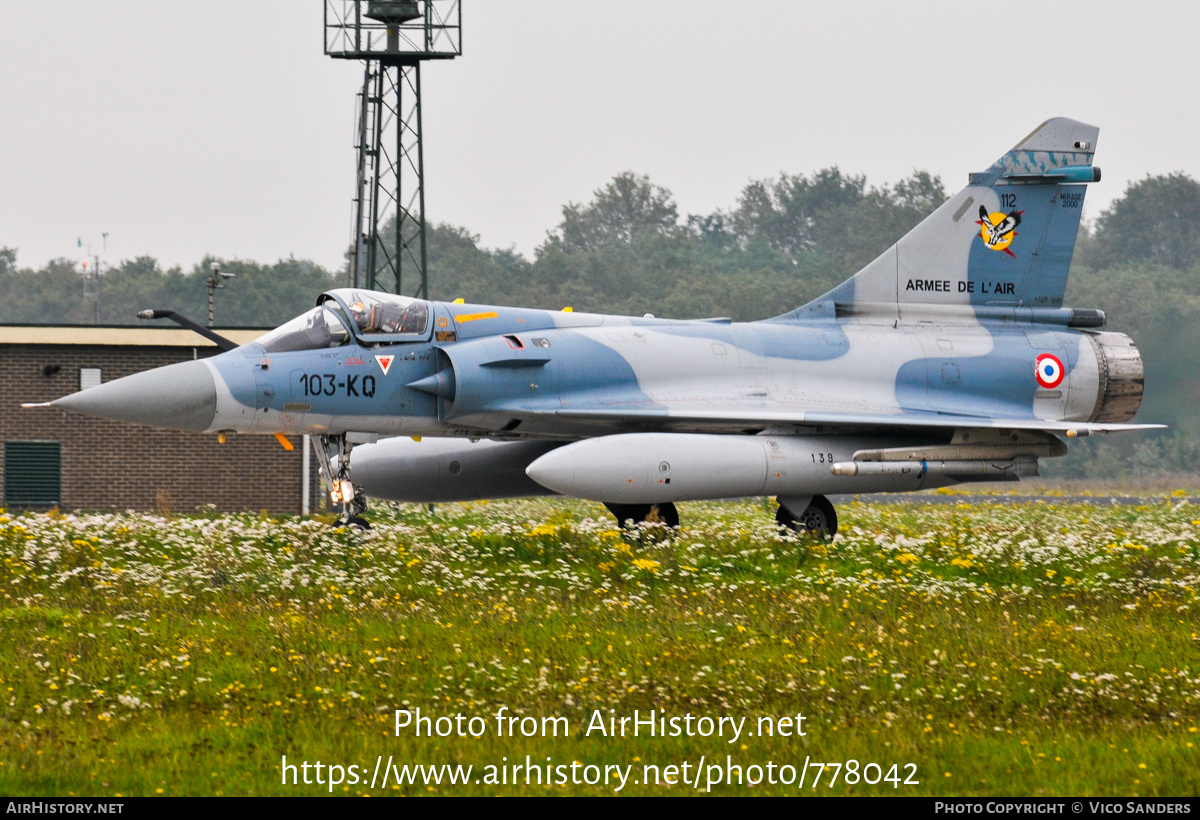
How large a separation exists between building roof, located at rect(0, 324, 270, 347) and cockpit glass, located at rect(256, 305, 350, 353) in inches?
403

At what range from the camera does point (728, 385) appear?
44.0ft

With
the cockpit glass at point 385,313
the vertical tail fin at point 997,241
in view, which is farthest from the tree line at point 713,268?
the cockpit glass at point 385,313

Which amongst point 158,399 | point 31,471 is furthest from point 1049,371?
point 31,471

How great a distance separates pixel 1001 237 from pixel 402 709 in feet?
36.1

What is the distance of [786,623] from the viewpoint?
28.3ft

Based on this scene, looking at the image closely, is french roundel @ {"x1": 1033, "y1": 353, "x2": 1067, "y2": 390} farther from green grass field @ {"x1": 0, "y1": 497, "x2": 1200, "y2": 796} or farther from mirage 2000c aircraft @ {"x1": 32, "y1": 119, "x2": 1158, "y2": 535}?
green grass field @ {"x1": 0, "y1": 497, "x2": 1200, "y2": 796}

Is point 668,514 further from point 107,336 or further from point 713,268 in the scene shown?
point 713,268

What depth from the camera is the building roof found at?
22.2 m

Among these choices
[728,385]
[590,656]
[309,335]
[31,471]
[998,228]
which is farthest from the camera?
[31,471]

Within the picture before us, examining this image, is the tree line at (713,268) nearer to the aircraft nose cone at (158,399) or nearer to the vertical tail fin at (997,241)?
the vertical tail fin at (997,241)

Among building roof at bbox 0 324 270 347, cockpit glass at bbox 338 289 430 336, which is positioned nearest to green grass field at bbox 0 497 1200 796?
cockpit glass at bbox 338 289 430 336

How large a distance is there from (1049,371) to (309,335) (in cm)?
830

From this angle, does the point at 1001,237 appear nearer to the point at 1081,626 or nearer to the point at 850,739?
the point at 1081,626
